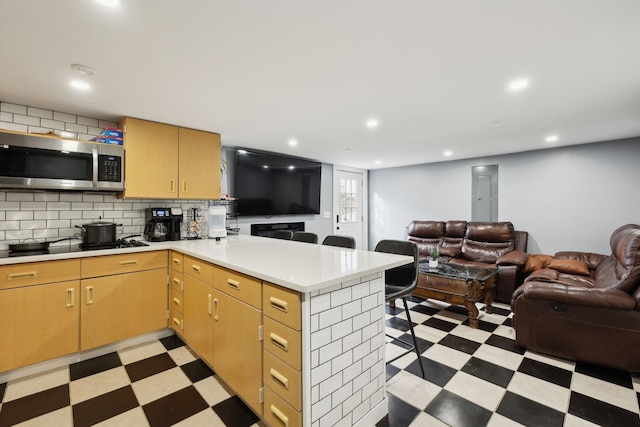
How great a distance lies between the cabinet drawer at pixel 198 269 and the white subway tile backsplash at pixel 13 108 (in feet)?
6.34

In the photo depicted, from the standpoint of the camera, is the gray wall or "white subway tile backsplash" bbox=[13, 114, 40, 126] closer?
"white subway tile backsplash" bbox=[13, 114, 40, 126]

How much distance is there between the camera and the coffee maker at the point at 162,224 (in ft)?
9.60

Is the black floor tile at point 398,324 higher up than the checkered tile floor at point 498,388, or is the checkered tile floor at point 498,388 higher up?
the black floor tile at point 398,324

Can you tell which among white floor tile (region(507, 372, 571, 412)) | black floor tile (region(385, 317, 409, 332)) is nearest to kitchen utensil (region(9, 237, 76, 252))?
black floor tile (region(385, 317, 409, 332))

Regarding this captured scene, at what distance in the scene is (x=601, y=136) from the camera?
3711mm

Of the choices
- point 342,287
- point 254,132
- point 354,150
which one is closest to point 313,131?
point 254,132

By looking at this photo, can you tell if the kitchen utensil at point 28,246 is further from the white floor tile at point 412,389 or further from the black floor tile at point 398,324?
the black floor tile at point 398,324

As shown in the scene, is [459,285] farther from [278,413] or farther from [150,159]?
[150,159]

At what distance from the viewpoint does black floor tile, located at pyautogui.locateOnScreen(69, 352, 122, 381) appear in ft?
7.05

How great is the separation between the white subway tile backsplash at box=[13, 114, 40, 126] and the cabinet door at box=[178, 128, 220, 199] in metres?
1.16

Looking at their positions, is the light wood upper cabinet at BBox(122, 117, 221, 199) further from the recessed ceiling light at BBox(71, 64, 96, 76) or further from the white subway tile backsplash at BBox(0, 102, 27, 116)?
the recessed ceiling light at BBox(71, 64, 96, 76)

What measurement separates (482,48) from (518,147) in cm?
346

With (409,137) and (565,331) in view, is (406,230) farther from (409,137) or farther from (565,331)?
(565,331)

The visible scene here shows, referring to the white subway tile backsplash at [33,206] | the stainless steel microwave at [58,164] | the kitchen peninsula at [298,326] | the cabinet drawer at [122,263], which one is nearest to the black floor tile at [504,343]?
the kitchen peninsula at [298,326]
